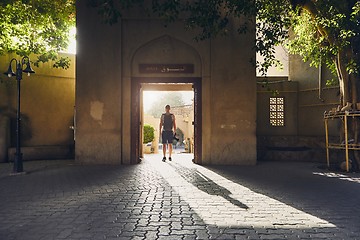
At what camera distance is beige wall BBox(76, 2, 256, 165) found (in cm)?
1043

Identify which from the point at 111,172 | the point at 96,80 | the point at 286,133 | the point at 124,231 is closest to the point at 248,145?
the point at 286,133

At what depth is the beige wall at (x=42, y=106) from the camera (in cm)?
1152

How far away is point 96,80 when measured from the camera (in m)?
10.5

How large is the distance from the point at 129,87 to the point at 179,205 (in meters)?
6.32

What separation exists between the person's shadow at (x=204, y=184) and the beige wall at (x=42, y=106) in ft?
19.7

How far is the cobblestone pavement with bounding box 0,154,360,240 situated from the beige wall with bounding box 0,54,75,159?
Result: 369 cm

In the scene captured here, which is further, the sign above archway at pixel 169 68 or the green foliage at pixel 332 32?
the sign above archway at pixel 169 68

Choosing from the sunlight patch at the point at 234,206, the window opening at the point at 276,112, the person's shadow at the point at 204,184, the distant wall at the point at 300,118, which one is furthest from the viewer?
the window opening at the point at 276,112

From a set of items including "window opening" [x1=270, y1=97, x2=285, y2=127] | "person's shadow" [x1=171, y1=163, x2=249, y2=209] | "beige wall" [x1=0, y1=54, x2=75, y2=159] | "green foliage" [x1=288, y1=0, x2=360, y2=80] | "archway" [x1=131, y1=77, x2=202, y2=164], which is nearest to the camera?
"person's shadow" [x1=171, y1=163, x2=249, y2=209]

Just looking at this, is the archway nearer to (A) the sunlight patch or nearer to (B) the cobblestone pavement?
(B) the cobblestone pavement

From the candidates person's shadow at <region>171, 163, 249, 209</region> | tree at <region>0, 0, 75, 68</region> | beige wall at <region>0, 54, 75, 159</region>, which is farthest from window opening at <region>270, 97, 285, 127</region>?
tree at <region>0, 0, 75, 68</region>

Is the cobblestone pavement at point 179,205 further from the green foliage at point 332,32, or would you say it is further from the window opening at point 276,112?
the window opening at point 276,112

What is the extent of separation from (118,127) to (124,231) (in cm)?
686

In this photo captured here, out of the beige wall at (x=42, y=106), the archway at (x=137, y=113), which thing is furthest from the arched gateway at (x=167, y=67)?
the beige wall at (x=42, y=106)
